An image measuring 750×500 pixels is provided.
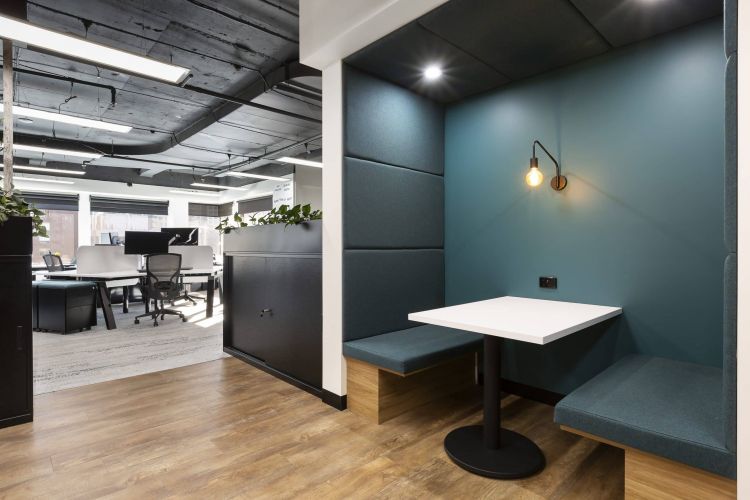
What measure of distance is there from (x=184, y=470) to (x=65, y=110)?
6.80 meters

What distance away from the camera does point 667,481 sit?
60.3 inches

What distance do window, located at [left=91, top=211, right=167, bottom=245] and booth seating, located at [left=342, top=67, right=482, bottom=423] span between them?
933 centimetres

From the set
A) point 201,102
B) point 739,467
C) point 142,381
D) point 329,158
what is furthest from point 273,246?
point 201,102

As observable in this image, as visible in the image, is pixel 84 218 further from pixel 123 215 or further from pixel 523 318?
pixel 523 318

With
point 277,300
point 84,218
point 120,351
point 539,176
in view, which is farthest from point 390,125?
point 84,218

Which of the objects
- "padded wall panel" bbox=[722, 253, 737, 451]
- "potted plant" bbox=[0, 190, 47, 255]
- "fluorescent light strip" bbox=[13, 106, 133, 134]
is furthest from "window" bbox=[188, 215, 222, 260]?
"padded wall panel" bbox=[722, 253, 737, 451]

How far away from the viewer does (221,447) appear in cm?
233

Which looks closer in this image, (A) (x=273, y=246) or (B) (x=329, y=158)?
(B) (x=329, y=158)

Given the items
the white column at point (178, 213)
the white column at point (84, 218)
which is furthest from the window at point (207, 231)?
the white column at point (84, 218)

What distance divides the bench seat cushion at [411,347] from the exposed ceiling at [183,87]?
9.98ft

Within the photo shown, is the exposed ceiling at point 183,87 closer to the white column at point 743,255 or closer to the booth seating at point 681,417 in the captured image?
the white column at point 743,255

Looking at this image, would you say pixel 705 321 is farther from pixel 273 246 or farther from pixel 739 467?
pixel 273 246

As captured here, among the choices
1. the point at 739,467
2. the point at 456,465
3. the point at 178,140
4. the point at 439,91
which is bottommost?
the point at 456,465

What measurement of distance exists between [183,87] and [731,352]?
5935 millimetres
